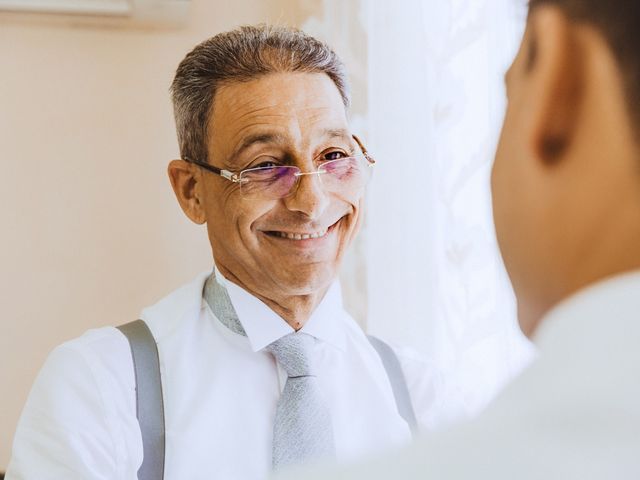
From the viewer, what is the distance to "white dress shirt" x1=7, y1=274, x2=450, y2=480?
4.66ft

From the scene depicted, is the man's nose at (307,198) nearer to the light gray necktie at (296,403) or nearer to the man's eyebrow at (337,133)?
the man's eyebrow at (337,133)

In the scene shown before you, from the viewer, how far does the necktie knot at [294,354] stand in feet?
5.23

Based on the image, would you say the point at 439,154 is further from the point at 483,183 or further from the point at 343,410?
the point at 343,410

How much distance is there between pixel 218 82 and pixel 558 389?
1.32m

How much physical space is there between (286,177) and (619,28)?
3.71 ft

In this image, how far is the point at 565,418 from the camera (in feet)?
1.33

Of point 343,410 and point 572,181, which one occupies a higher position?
point 572,181

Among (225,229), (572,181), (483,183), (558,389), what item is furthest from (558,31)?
(483,183)

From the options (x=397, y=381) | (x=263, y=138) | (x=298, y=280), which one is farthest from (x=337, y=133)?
(x=397, y=381)

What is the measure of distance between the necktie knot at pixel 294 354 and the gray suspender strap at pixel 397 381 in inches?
7.5

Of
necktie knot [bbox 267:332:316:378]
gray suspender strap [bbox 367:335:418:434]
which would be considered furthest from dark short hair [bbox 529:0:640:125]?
gray suspender strap [bbox 367:335:418:434]

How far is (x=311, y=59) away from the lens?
1677 millimetres

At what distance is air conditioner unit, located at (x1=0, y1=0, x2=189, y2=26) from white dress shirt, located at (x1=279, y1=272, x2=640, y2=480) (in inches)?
80.3

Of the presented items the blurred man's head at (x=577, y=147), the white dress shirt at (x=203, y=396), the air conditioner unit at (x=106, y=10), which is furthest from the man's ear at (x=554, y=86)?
the air conditioner unit at (x=106, y=10)
